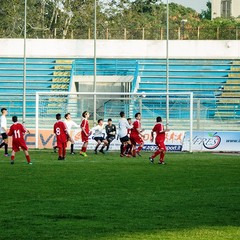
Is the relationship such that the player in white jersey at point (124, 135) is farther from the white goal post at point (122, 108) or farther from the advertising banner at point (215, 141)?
the white goal post at point (122, 108)

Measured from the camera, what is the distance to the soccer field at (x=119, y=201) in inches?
674

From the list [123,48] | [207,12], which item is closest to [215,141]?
[123,48]

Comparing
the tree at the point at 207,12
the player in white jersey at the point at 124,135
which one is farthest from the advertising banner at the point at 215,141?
the tree at the point at 207,12

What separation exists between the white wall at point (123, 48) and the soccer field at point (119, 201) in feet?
101

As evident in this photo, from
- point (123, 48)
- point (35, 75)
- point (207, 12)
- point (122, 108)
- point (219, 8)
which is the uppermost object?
point (207, 12)

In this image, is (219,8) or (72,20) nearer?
(72,20)

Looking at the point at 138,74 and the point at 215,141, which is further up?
the point at 138,74

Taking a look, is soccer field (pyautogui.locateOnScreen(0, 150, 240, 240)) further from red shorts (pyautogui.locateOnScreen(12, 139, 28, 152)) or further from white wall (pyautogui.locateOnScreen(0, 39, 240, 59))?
white wall (pyautogui.locateOnScreen(0, 39, 240, 59))

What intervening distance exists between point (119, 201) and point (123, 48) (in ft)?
150

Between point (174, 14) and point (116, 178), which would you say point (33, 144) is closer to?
point (116, 178)

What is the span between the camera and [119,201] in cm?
2195

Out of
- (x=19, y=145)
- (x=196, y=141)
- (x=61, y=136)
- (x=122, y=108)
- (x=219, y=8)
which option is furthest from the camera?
(x=219, y=8)

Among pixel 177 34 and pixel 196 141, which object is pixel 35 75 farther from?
pixel 196 141

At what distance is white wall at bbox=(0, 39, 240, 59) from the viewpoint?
6644cm
